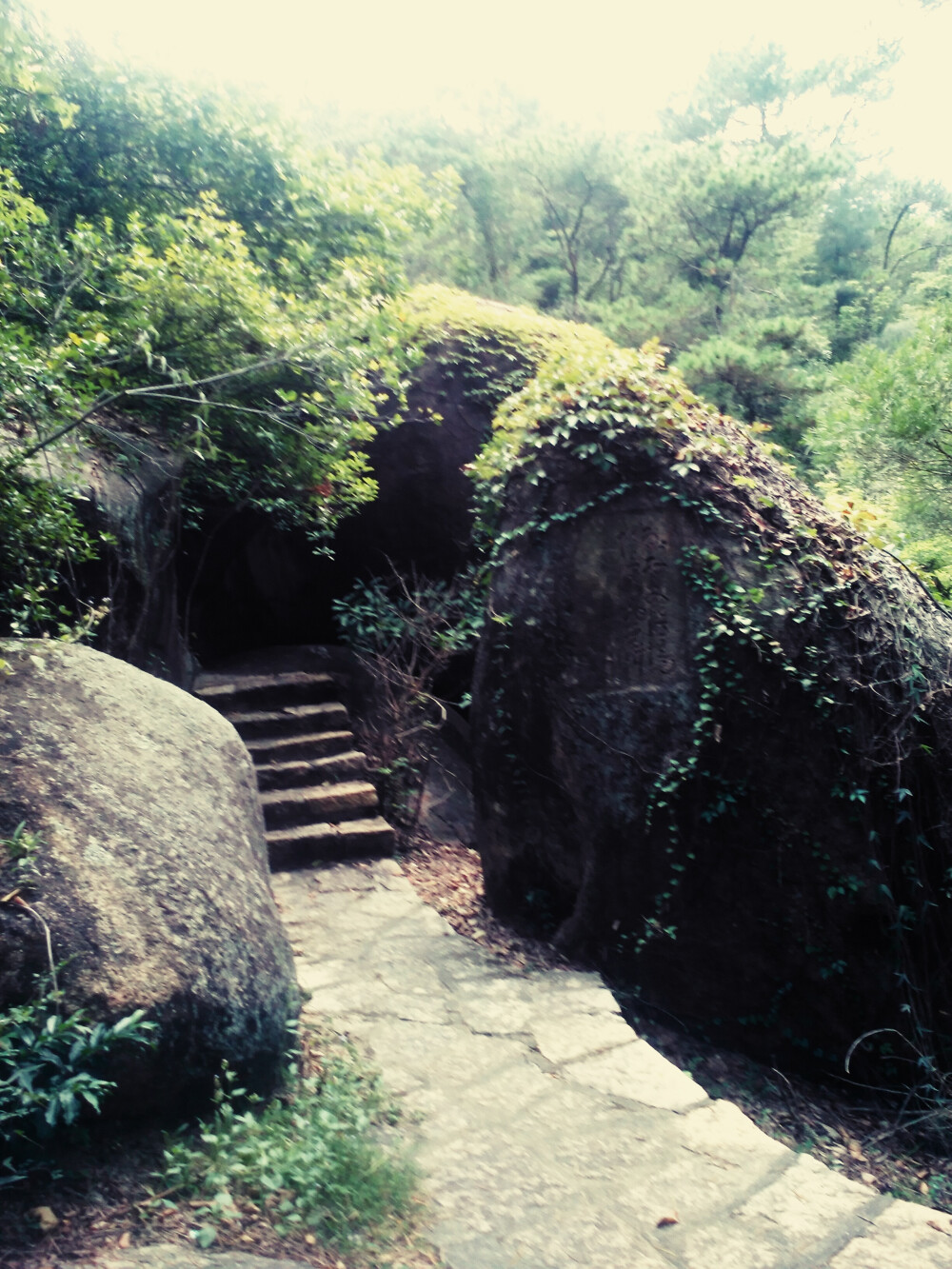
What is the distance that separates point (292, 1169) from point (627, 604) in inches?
126

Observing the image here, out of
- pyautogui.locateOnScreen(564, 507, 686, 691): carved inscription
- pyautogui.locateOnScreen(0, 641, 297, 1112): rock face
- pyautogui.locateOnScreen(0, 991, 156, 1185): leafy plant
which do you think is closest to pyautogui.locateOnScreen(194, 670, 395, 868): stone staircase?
pyautogui.locateOnScreen(564, 507, 686, 691): carved inscription

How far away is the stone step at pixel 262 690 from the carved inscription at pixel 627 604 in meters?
2.99

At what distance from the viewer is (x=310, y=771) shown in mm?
6363

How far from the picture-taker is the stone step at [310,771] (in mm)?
6203

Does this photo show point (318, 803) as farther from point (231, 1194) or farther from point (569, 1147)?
point (231, 1194)

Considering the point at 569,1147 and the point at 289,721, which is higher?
the point at 289,721

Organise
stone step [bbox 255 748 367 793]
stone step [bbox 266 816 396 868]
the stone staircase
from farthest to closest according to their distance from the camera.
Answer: stone step [bbox 255 748 367 793] < the stone staircase < stone step [bbox 266 816 396 868]

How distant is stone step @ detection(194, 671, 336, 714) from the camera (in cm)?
686

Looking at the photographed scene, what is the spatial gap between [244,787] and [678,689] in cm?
226

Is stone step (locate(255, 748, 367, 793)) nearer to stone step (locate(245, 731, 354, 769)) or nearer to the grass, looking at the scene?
stone step (locate(245, 731, 354, 769))

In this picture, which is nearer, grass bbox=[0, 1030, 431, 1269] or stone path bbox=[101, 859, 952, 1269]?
grass bbox=[0, 1030, 431, 1269]

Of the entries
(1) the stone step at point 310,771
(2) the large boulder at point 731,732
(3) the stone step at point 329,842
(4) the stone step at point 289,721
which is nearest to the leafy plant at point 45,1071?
(2) the large boulder at point 731,732

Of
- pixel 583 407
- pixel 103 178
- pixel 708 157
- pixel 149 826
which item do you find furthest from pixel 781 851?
pixel 708 157

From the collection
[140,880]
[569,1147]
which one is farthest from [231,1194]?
[569,1147]
